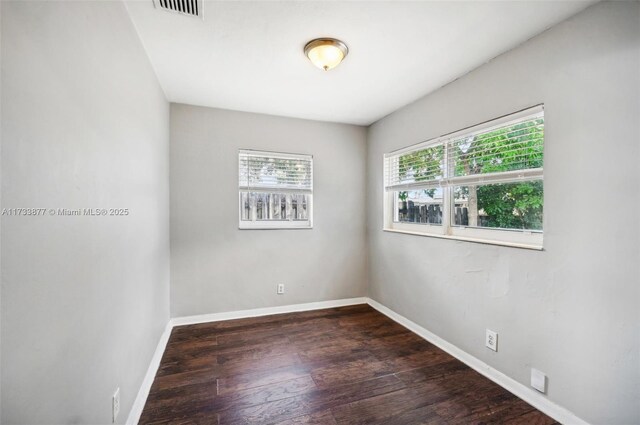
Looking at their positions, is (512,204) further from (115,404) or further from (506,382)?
(115,404)

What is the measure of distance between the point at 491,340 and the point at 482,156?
1.46 meters

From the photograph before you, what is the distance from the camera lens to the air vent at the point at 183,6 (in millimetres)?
1577

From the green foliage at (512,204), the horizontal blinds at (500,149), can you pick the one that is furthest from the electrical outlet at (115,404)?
→ the horizontal blinds at (500,149)

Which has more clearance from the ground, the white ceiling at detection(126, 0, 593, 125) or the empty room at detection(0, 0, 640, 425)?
the white ceiling at detection(126, 0, 593, 125)

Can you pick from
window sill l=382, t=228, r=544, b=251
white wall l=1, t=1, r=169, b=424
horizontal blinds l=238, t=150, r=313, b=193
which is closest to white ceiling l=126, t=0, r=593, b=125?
white wall l=1, t=1, r=169, b=424

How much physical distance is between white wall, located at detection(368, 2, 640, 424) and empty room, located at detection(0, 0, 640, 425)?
1cm

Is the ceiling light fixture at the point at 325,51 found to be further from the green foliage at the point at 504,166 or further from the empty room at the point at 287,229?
the green foliage at the point at 504,166

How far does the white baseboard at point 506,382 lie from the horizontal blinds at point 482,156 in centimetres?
145

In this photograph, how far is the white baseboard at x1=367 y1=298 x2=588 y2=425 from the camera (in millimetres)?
1708

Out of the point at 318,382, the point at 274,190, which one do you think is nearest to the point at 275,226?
the point at 274,190

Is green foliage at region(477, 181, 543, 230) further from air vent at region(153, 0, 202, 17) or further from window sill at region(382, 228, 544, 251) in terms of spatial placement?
air vent at region(153, 0, 202, 17)

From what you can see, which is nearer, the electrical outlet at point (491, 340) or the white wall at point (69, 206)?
the white wall at point (69, 206)

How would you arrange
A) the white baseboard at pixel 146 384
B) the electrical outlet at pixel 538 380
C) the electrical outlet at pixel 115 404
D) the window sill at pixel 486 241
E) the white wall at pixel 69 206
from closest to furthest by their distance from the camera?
the white wall at pixel 69 206 → the electrical outlet at pixel 115 404 → the white baseboard at pixel 146 384 → the electrical outlet at pixel 538 380 → the window sill at pixel 486 241

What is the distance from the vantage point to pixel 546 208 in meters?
1.81
